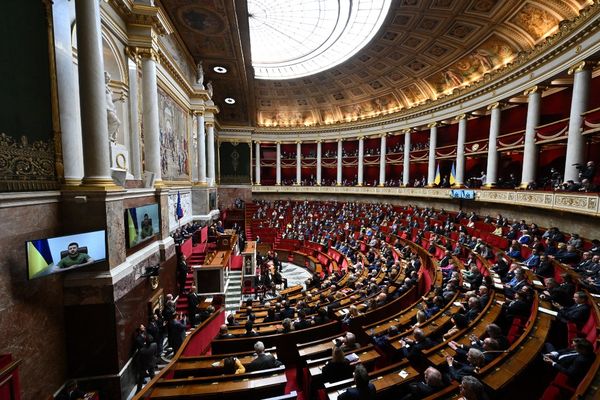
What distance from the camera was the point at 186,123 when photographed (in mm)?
14656

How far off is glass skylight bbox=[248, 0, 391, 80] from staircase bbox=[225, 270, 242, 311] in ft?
45.5

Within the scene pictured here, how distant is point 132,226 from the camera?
6.22m

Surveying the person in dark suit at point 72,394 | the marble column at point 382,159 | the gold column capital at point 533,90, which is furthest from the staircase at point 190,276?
the gold column capital at point 533,90

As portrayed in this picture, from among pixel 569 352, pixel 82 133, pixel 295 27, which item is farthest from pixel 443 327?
pixel 295 27

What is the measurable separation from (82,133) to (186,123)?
10.0m

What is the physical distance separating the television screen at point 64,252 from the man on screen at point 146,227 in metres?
1.77

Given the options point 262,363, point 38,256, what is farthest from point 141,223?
point 262,363

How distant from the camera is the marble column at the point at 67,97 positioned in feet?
16.4

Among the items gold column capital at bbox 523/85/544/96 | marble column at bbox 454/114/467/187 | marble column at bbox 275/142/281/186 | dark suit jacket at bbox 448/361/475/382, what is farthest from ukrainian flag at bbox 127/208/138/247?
marble column at bbox 275/142/281/186

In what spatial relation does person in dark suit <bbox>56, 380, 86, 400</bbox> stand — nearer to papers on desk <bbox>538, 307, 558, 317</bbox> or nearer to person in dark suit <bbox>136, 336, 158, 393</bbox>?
person in dark suit <bbox>136, 336, 158, 393</bbox>

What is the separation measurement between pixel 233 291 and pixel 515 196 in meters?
12.4

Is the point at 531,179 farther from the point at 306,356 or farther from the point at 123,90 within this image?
the point at 123,90

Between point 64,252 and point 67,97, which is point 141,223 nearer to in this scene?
point 64,252

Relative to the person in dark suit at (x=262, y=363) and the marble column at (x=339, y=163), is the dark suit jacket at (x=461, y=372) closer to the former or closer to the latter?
the person in dark suit at (x=262, y=363)
